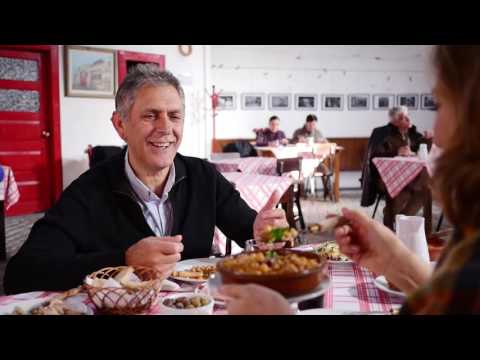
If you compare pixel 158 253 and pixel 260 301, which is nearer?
pixel 260 301

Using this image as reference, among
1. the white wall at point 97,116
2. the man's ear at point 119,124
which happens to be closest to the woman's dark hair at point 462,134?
the man's ear at point 119,124

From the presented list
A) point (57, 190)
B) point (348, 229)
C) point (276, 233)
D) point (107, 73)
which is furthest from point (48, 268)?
point (107, 73)

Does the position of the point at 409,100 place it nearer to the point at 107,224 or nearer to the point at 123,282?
the point at 107,224

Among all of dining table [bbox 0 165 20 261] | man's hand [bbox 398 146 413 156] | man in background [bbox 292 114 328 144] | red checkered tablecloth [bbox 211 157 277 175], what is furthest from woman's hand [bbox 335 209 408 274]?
man in background [bbox 292 114 328 144]

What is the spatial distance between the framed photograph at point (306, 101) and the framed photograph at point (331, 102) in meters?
0.22

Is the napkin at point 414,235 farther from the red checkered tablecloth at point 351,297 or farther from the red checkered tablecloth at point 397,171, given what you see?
the red checkered tablecloth at point 397,171

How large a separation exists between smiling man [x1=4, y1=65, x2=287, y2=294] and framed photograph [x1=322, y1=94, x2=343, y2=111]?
982 centimetres

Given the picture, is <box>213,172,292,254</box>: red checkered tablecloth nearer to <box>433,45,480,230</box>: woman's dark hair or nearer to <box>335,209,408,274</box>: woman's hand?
<box>335,209,408,274</box>: woman's hand

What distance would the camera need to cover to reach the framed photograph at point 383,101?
1165 centimetres

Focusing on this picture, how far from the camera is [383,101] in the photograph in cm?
1171

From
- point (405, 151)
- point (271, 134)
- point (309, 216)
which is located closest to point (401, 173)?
point (405, 151)

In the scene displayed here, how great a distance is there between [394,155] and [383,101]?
5.95 meters

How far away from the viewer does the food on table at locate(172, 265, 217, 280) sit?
1.38 meters
